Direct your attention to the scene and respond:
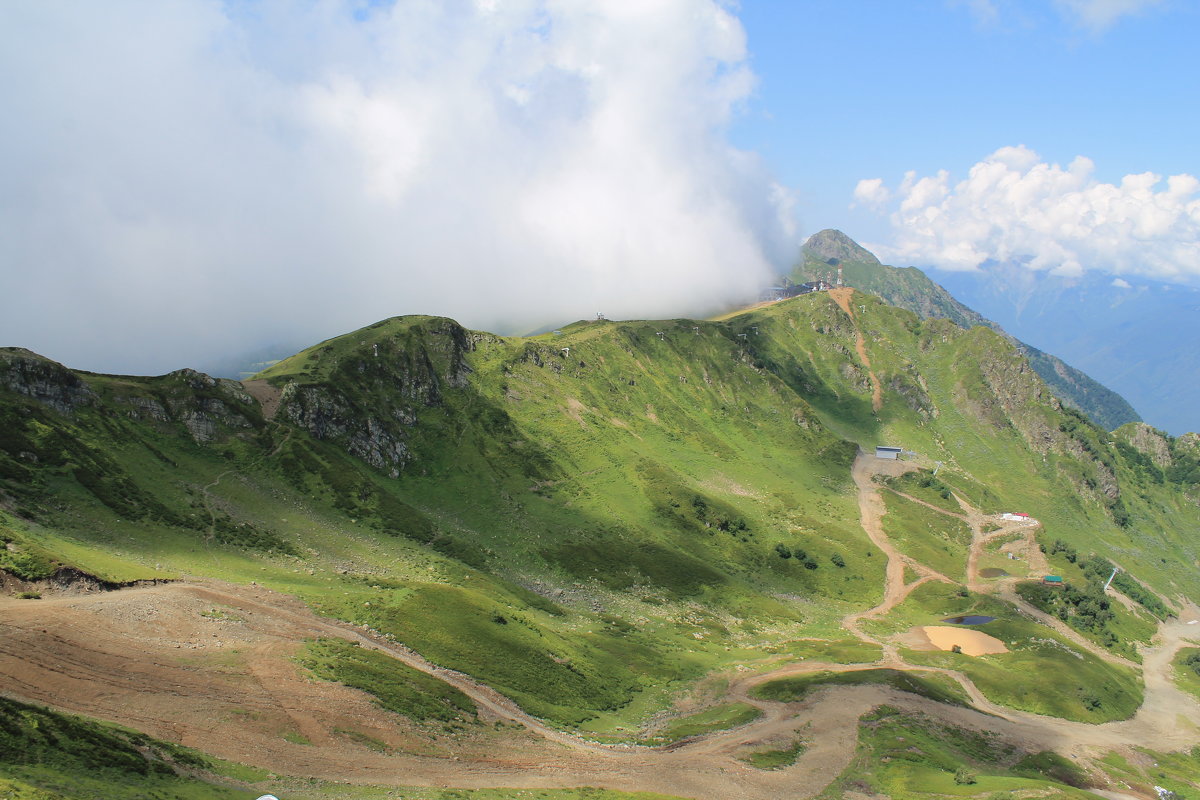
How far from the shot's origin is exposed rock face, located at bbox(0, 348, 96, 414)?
309 feet

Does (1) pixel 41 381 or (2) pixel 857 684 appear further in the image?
(1) pixel 41 381

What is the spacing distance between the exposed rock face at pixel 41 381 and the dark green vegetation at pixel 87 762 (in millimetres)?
75145

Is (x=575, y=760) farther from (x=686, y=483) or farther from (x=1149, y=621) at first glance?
(x=1149, y=621)

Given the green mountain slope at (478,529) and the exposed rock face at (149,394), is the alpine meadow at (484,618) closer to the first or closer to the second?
the exposed rock face at (149,394)

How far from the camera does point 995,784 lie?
222 ft

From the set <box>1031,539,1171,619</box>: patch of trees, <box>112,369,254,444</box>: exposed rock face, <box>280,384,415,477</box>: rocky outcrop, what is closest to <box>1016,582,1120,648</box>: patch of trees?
<box>1031,539,1171,619</box>: patch of trees

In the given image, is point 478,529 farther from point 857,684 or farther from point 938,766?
point 938,766

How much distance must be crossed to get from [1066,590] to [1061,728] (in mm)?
80092

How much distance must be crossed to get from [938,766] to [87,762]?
261 ft

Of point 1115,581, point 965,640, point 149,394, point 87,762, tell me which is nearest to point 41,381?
point 149,394

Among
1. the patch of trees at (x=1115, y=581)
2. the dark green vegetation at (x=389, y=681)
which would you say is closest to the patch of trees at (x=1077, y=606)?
the patch of trees at (x=1115, y=581)

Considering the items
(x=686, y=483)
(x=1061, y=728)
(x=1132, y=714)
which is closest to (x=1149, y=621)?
(x=1132, y=714)

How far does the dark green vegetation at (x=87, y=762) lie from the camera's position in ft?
114

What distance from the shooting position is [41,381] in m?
96.4
